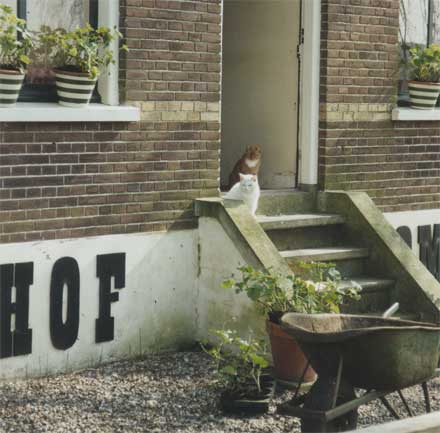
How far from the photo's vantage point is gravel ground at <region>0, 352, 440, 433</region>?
7.25m

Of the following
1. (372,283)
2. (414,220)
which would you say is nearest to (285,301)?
(372,283)

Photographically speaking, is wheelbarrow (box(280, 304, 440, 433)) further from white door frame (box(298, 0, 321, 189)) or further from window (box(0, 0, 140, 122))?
white door frame (box(298, 0, 321, 189))

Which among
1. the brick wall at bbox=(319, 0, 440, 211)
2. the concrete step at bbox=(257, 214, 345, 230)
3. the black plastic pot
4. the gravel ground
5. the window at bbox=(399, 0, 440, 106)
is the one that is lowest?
the gravel ground

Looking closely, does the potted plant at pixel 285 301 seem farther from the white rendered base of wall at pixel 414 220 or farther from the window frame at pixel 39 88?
the white rendered base of wall at pixel 414 220

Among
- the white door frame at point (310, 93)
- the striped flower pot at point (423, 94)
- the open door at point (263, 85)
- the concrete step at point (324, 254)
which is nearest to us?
the concrete step at point (324, 254)

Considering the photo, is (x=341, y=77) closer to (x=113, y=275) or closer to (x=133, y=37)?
(x=133, y=37)

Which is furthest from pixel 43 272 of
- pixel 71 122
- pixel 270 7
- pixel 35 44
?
pixel 270 7

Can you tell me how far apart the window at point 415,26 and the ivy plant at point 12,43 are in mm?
4185

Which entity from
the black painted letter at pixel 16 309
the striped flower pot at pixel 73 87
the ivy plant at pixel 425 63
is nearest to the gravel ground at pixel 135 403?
the black painted letter at pixel 16 309

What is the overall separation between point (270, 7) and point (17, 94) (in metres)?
3.93

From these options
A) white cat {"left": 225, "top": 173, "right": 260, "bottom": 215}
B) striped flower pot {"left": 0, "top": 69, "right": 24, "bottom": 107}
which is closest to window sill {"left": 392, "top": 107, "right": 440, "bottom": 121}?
white cat {"left": 225, "top": 173, "right": 260, "bottom": 215}

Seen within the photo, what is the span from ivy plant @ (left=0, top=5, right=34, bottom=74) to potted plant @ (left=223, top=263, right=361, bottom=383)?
2333mm

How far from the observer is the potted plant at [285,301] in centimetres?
781

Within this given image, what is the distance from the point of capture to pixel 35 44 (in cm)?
846
